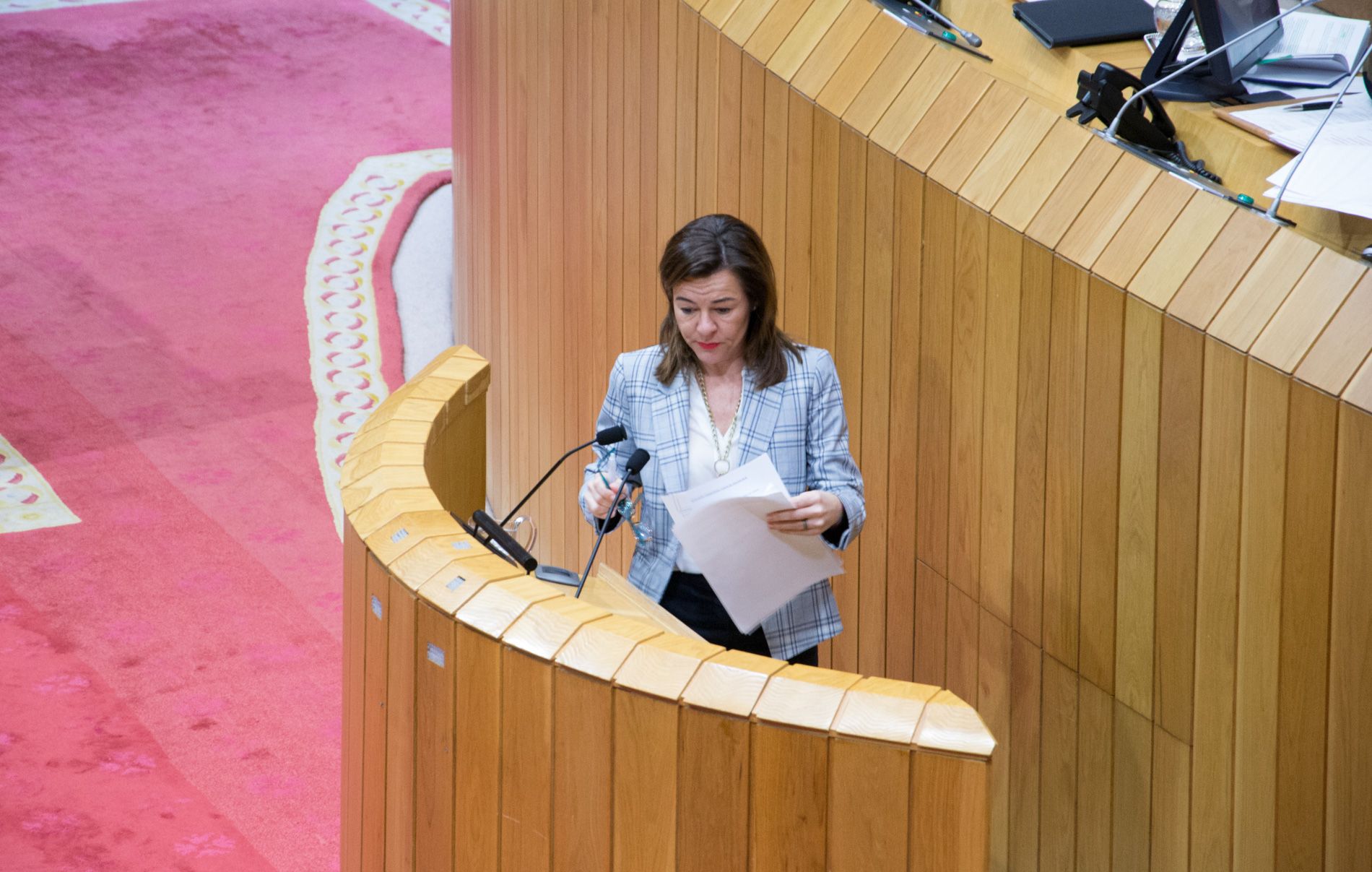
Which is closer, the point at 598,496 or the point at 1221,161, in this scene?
the point at 598,496

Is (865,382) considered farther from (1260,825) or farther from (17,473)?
(17,473)

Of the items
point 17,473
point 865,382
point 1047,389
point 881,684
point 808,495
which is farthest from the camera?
point 17,473

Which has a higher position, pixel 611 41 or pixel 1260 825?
pixel 611 41

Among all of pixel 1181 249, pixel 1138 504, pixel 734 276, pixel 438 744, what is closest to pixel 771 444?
pixel 734 276

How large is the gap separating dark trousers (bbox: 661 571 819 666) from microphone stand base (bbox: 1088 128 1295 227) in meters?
0.96

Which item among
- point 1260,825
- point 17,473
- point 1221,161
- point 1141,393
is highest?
point 1221,161

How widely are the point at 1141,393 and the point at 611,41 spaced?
187 cm

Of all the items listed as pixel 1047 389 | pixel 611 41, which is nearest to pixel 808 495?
pixel 1047 389

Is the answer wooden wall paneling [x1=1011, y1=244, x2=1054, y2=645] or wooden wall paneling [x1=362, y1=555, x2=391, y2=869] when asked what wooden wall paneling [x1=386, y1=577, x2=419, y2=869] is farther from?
wooden wall paneling [x1=1011, y1=244, x2=1054, y2=645]

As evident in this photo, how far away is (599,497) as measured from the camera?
2473 mm

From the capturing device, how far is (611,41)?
396cm

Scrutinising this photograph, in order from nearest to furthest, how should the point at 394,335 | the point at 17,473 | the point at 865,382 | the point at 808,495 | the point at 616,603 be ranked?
the point at 616,603, the point at 808,495, the point at 865,382, the point at 17,473, the point at 394,335

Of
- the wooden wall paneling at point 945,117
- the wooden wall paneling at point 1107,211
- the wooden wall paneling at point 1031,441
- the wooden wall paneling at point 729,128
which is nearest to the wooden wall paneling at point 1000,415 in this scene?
the wooden wall paneling at point 1031,441

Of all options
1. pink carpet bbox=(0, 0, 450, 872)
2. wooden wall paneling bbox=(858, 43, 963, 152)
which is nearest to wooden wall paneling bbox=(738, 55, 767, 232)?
wooden wall paneling bbox=(858, 43, 963, 152)
